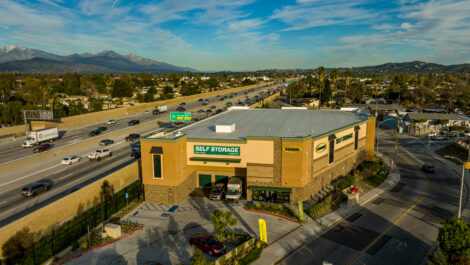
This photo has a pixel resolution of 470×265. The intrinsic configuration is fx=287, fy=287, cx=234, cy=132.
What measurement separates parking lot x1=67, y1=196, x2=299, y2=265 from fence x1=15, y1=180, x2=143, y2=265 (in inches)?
105

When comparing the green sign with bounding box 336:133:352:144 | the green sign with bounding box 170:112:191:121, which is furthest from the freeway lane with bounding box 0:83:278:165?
the green sign with bounding box 336:133:352:144

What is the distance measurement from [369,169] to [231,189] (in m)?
25.3

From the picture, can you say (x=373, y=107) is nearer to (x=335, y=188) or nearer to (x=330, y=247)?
(x=335, y=188)

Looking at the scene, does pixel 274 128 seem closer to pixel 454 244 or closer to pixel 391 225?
pixel 391 225

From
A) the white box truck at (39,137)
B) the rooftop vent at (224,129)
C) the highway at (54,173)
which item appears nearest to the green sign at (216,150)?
the rooftop vent at (224,129)

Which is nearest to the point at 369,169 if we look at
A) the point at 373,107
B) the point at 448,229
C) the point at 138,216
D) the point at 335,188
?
the point at 335,188

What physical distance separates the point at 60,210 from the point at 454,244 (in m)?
37.3

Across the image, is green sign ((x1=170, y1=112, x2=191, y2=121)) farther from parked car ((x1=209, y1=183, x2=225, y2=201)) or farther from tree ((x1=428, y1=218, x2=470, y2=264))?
tree ((x1=428, y1=218, x2=470, y2=264))

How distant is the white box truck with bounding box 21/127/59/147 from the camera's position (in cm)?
6256

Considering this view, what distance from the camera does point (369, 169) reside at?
4888 centimetres

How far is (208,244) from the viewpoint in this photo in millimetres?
27203

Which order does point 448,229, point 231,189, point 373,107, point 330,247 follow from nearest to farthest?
point 448,229 → point 330,247 → point 231,189 → point 373,107

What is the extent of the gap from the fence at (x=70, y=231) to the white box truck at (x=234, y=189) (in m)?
12.8

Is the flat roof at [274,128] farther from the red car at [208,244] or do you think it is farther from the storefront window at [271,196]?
the red car at [208,244]
